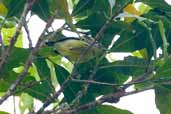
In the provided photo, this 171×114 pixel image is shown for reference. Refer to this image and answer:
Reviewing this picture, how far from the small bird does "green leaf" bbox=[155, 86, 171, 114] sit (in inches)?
7.1

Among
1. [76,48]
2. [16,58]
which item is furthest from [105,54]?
[16,58]

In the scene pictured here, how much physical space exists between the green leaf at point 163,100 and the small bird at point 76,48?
0.59ft

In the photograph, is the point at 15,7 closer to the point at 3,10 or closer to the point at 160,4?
the point at 3,10

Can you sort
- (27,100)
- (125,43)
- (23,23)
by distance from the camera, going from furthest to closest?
(27,100) < (125,43) < (23,23)

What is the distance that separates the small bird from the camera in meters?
0.83

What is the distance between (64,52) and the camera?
85 cm

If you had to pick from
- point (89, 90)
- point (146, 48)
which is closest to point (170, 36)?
point (146, 48)

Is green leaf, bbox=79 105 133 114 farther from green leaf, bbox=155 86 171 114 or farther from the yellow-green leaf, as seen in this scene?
the yellow-green leaf

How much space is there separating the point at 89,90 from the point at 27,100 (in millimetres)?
207

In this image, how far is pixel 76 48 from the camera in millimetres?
834

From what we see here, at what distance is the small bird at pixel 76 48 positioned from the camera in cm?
83

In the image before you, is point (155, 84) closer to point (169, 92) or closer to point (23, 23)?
point (169, 92)

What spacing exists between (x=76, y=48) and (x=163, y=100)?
0.25 meters

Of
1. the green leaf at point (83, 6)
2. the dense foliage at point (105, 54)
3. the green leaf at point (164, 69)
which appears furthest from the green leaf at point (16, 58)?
the green leaf at point (164, 69)
